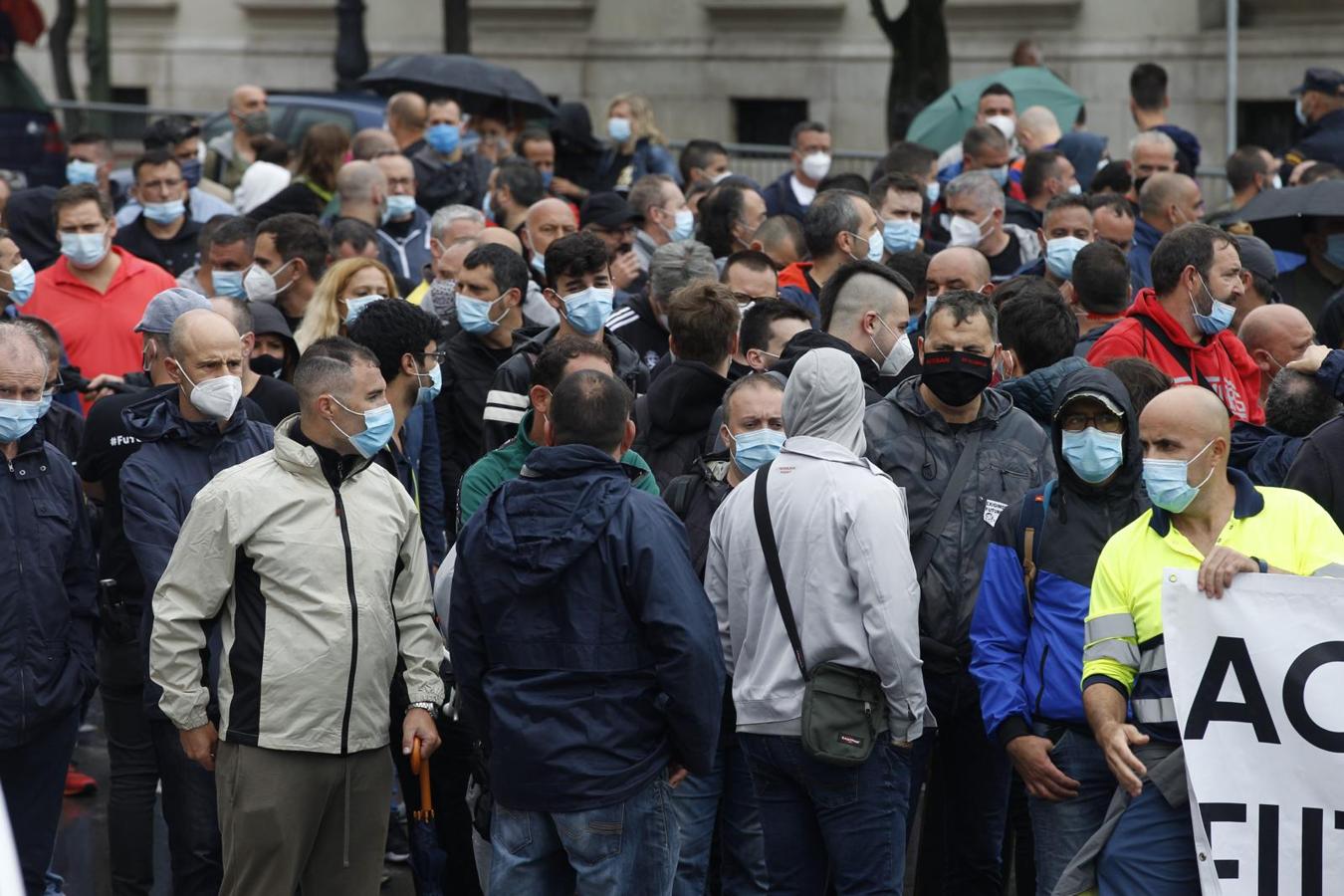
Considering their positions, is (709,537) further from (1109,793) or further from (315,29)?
(315,29)

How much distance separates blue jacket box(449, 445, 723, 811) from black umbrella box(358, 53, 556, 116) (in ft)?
34.9

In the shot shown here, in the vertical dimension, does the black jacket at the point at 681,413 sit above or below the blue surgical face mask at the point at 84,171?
below

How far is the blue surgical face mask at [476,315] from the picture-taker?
839cm

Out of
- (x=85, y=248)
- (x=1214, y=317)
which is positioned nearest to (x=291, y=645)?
(x=1214, y=317)

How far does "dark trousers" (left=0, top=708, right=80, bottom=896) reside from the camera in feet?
21.5

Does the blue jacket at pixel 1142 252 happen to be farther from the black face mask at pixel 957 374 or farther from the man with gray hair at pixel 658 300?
the black face mask at pixel 957 374

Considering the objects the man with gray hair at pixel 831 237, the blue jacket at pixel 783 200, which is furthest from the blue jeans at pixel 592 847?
the blue jacket at pixel 783 200

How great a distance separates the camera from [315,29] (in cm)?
2664

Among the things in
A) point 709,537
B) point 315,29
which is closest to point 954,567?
point 709,537

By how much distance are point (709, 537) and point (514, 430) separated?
61.2 inches

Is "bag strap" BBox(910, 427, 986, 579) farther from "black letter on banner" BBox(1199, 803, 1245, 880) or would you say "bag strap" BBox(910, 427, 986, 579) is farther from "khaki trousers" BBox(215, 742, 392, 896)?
"khaki trousers" BBox(215, 742, 392, 896)

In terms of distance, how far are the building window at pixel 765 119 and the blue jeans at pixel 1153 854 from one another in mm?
19563

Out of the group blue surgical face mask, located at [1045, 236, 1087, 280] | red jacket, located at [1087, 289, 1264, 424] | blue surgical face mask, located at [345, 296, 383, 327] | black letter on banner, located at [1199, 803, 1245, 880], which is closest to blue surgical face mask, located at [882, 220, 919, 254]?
blue surgical face mask, located at [1045, 236, 1087, 280]

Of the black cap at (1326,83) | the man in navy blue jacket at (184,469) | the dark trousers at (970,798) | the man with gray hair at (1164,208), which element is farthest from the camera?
the black cap at (1326,83)
